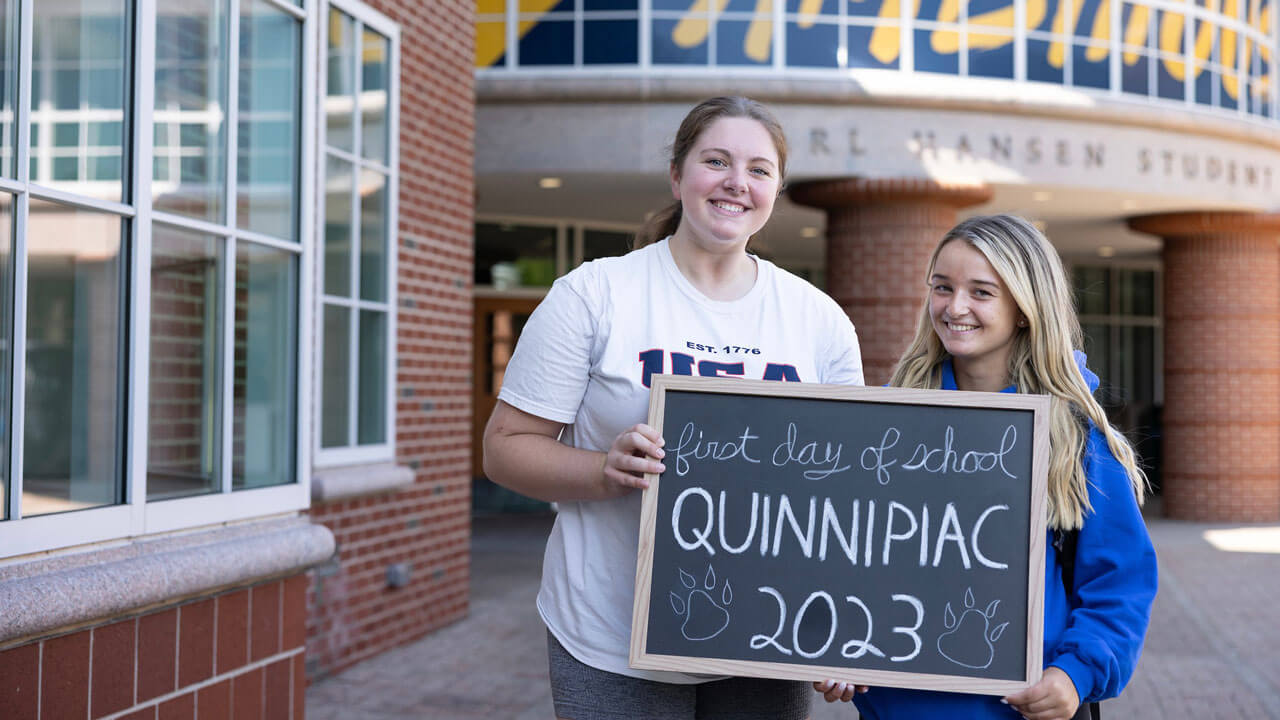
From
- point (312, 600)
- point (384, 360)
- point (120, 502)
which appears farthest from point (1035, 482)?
point (384, 360)

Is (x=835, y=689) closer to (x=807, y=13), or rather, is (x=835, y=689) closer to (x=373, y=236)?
(x=373, y=236)

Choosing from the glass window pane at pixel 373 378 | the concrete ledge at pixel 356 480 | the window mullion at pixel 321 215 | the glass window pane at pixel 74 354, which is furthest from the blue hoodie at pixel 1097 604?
the glass window pane at pixel 373 378

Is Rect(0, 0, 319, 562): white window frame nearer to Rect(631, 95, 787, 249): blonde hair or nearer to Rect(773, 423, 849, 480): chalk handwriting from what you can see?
Rect(631, 95, 787, 249): blonde hair

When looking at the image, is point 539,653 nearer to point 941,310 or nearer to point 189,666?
point 189,666

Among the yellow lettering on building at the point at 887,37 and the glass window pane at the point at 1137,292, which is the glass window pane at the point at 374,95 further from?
the glass window pane at the point at 1137,292

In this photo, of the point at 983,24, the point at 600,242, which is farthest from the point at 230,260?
the point at 600,242

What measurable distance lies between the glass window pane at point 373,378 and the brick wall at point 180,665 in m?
3.07

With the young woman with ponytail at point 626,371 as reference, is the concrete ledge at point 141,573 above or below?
below

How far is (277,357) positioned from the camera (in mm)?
4488

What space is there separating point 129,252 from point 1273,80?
50.4ft

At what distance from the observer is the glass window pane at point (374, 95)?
7074 mm

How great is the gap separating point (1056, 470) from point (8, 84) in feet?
8.65

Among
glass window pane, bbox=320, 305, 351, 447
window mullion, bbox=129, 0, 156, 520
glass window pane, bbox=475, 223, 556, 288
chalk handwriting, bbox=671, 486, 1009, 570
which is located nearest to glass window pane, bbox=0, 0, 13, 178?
window mullion, bbox=129, 0, 156, 520

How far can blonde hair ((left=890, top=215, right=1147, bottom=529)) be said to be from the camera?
2396 millimetres
